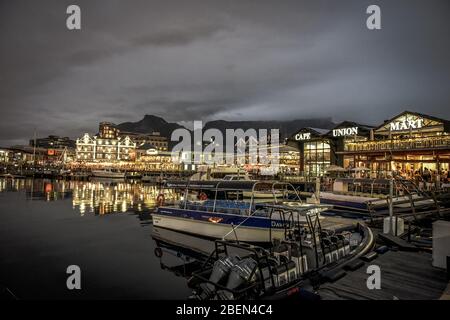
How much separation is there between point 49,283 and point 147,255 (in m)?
4.68

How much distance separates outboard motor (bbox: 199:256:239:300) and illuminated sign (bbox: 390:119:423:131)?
37642 millimetres

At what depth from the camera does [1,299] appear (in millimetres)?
6836

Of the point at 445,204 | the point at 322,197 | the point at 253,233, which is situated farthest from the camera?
the point at 322,197

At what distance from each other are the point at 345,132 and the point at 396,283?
4146 cm

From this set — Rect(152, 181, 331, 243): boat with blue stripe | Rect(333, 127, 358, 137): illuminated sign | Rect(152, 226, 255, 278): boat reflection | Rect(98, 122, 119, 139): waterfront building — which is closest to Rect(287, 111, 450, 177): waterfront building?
Rect(333, 127, 358, 137): illuminated sign

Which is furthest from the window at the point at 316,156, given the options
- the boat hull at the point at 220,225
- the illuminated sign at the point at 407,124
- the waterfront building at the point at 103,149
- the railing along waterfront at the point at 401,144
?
the waterfront building at the point at 103,149

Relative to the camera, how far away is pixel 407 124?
36.2 m

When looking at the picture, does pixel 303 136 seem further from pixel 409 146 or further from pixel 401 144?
pixel 409 146

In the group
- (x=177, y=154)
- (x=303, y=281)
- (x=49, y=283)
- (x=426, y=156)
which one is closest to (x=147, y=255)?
(x=49, y=283)

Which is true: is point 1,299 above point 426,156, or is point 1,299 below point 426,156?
below

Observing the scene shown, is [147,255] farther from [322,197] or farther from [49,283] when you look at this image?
[322,197]

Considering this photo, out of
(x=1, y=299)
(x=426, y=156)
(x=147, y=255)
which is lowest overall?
(x=147, y=255)

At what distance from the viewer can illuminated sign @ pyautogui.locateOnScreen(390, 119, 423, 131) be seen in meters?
35.6

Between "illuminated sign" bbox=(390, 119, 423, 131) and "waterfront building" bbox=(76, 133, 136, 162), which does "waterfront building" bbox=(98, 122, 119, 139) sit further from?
"illuminated sign" bbox=(390, 119, 423, 131)
